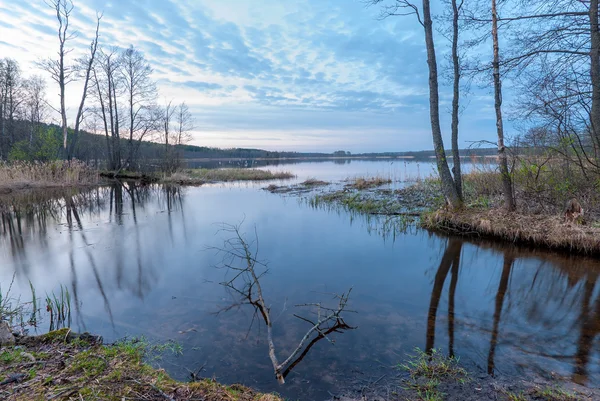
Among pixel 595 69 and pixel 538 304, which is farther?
pixel 595 69

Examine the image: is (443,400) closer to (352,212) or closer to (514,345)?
(514,345)

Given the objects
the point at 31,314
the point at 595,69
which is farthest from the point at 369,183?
the point at 31,314

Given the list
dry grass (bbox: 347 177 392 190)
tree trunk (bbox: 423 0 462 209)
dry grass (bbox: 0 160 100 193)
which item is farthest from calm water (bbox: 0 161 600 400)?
dry grass (bbox: 347 177 392 190)

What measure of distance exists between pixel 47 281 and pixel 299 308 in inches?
189

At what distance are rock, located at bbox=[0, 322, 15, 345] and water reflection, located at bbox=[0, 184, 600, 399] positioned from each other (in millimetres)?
953

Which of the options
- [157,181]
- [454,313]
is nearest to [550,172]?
[454,313]

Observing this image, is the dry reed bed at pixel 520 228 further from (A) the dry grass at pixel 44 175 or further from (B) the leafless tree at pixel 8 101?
(B) the leafless tree at pixel 8 101

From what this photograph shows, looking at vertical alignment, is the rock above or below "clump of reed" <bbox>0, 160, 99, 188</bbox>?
below

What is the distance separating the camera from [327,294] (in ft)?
17.7

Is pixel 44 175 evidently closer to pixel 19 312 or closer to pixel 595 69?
pixel 19 312

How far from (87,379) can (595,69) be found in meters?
10.6

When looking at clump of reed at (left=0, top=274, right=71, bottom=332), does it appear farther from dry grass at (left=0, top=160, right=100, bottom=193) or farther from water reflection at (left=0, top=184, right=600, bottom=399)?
dry grass at (left=0, top=160, right=100, bottom=193)

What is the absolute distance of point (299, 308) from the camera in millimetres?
4801

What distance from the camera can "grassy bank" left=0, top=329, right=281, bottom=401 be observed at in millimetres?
2244
